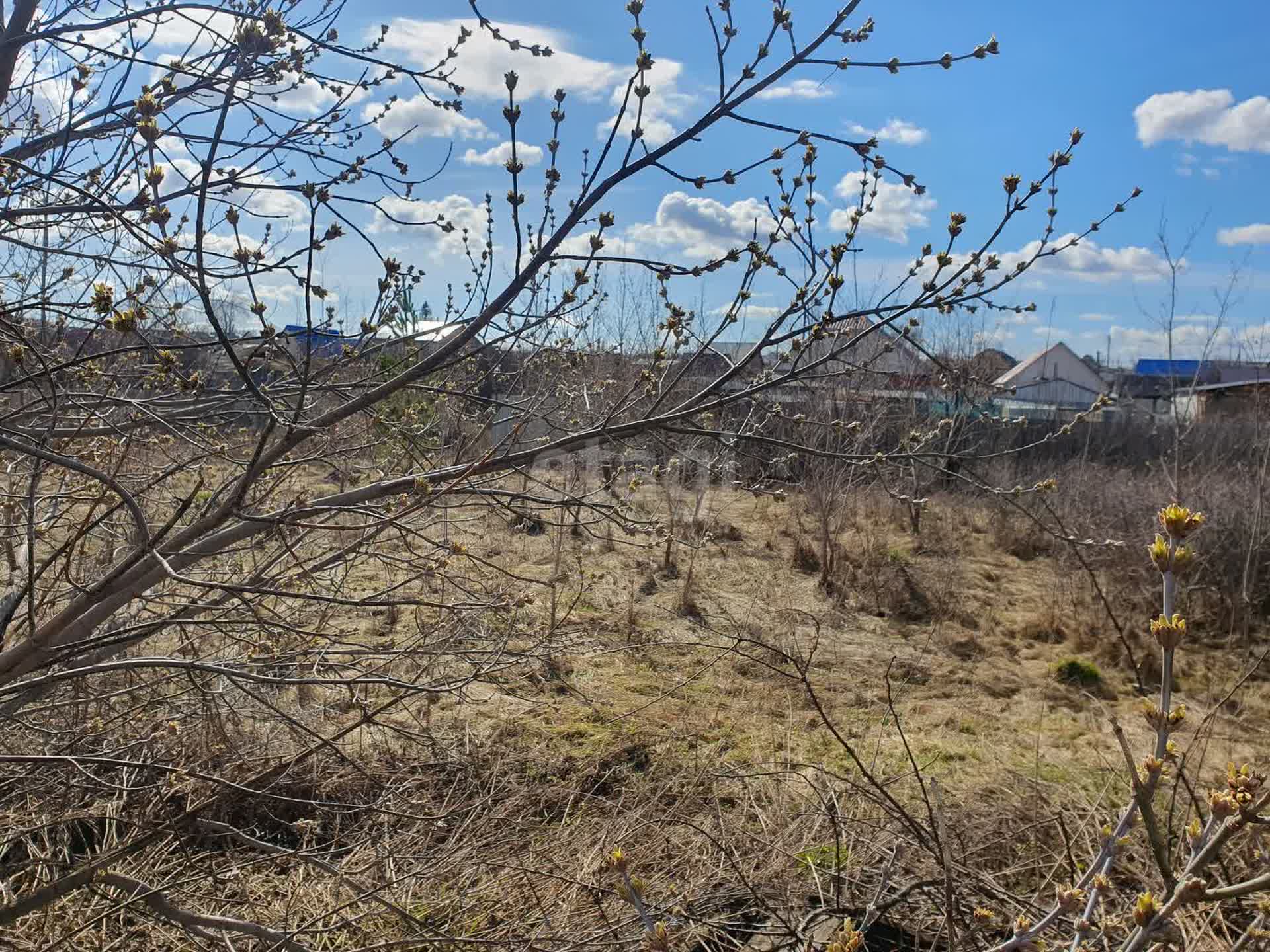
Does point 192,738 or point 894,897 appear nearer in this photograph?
point 894,897

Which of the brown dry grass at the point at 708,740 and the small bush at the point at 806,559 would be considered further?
the small bush at the point at 806,559

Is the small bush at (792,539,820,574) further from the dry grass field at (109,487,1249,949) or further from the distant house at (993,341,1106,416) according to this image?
the distant house at (993,341,1106,416)

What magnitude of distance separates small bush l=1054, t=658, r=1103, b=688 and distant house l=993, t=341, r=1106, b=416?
6.97 meters

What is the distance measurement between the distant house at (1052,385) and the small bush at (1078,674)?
697cm

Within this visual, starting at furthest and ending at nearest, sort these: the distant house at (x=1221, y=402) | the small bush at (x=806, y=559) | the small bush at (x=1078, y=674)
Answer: the distant house at (x=1221, y=402) < the small bush at (x=806, y=559) < the small bush at (x=1078, y=674)

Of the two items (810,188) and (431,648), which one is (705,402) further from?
(431,648)

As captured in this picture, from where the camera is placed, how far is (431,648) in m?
3.12

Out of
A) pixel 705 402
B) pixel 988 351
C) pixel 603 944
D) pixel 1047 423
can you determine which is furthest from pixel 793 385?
pixel 1047 423

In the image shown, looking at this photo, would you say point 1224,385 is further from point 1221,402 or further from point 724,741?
point 724,741

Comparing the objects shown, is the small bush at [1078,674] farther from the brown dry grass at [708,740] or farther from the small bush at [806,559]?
the small bush at [806,559]

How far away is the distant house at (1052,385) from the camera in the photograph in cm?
1859

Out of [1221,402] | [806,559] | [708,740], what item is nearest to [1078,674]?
[806,559]

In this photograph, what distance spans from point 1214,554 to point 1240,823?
29.4 ft

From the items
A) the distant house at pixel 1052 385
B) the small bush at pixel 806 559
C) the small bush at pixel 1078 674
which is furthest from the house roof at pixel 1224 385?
the small bush at pixel 806 559
